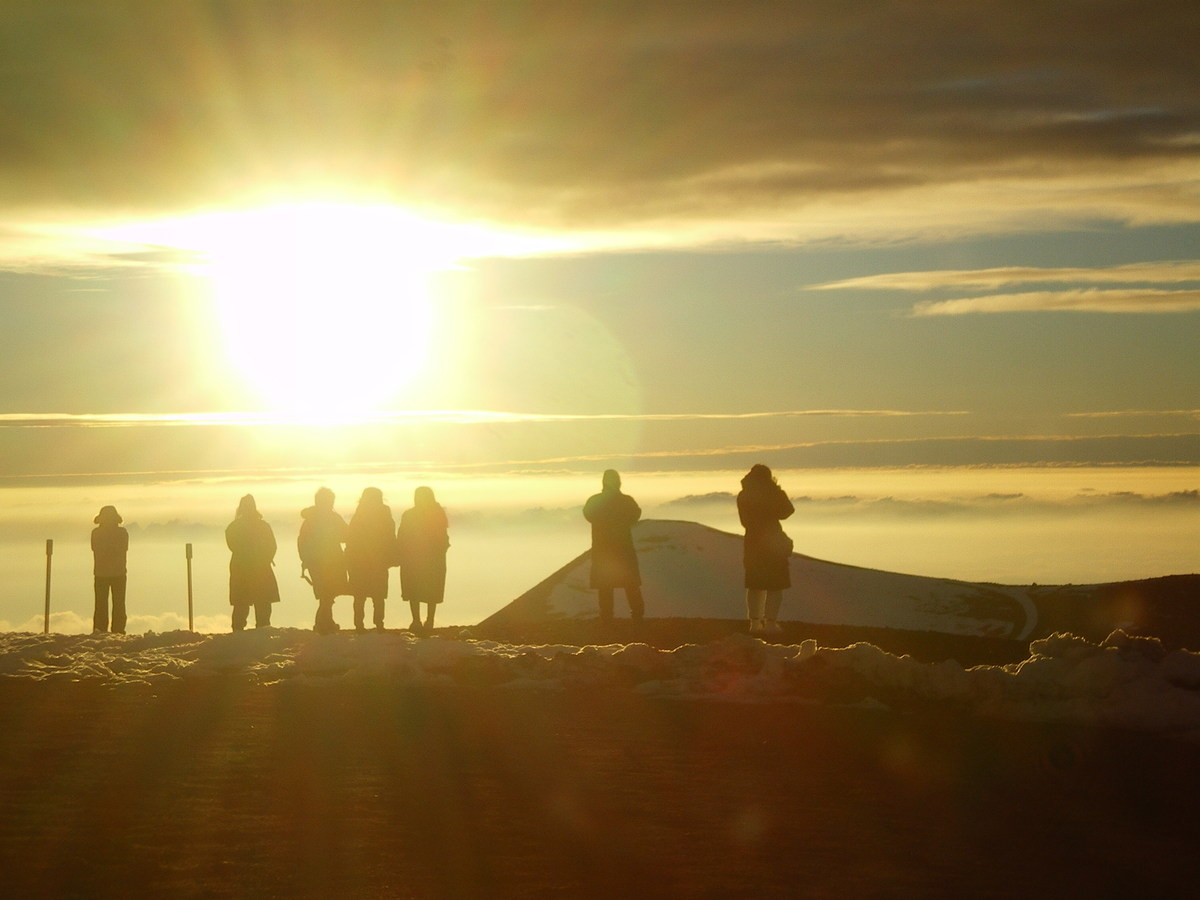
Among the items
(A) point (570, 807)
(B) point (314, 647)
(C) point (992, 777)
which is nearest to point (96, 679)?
(B) point (314, 647)

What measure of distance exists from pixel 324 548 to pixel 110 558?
12.0 feet

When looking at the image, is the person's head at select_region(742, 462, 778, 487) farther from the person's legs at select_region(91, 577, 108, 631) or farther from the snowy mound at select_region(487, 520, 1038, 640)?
the snowy mound at select_region(487, 520, 1038, 640)

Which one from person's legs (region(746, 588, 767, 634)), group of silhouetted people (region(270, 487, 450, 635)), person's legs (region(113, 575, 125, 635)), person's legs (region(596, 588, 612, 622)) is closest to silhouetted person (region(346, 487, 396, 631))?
group of silhouetted people (region(270, 487, 450, 635))

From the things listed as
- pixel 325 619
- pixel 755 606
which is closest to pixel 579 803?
pixel 755 606

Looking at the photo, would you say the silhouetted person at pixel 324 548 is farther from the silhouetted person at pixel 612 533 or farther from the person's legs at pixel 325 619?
the silhouetted person at pixel 612 533

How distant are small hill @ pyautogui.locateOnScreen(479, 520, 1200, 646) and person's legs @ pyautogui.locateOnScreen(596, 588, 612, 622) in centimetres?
368

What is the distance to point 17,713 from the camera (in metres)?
13.8

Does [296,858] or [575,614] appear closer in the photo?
[296,858]

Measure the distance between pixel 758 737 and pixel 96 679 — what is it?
882 cm

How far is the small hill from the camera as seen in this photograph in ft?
82.7

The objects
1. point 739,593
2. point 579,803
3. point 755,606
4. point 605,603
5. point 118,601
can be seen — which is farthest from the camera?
point 739,593

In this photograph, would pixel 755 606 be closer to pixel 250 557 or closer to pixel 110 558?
pixel 250 557

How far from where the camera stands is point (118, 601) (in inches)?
853

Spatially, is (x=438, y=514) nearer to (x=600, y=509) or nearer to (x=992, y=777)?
(x=600, y=509)
